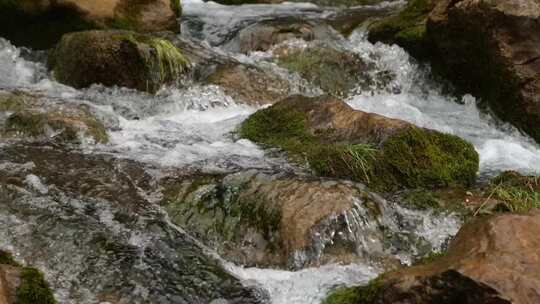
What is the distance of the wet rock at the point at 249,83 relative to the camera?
819 cm

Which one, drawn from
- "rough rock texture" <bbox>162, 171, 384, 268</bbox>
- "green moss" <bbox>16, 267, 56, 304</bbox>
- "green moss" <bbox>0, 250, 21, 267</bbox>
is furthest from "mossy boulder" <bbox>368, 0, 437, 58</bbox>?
"green moss" <bbox>16, 267, 56, 304</bbox>

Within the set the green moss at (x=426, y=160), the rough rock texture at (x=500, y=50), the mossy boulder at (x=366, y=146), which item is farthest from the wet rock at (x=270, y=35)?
the green moss at (x=426, y=160)

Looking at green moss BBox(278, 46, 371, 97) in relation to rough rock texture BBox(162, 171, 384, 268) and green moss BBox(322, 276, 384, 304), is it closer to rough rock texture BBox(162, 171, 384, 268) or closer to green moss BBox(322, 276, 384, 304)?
rough rock texture BBox(162, 171, 384, 268)

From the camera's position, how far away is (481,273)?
9.80 feet

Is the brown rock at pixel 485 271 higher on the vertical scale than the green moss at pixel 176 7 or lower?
higher

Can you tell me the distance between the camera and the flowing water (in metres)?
4.09

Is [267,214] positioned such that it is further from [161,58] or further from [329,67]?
[329,67]

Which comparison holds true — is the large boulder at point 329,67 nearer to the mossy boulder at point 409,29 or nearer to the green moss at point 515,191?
the mossy boulder at point 409,29

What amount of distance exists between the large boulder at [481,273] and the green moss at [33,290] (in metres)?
1.65

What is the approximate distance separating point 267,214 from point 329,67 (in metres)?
5.04

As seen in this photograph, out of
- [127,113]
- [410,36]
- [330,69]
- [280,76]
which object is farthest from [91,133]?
[410,36]

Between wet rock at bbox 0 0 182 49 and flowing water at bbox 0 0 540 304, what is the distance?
0.26 meters

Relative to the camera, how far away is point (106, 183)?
5.29 m

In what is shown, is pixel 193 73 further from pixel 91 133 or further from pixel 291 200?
pixel 291 200
